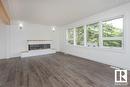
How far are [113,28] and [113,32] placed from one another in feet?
0.58

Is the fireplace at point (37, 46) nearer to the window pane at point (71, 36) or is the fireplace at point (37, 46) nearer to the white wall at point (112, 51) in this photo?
the window pane at point (71, 36)

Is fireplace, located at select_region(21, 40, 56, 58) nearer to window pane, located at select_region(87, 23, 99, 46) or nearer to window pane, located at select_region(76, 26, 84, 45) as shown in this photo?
window pane, located at select_region(76, 26, 84, 45)

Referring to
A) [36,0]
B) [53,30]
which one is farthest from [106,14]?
[53,30]

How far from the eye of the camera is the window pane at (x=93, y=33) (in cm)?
485

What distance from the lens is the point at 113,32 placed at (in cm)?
408

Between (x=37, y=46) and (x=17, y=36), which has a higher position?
(x=17, y=36)

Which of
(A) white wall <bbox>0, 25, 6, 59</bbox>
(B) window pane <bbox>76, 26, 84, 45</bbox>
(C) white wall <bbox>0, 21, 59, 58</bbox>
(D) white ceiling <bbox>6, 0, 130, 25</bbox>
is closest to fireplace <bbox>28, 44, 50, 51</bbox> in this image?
(C) white wall <bbox>0, 21, 59, 58</bbox>

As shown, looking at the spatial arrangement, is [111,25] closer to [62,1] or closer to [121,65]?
[121,65]

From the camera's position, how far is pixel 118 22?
12.7 feet

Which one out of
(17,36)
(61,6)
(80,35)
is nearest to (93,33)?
(80,35)

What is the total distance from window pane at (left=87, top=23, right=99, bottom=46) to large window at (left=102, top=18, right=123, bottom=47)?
0.45 metres

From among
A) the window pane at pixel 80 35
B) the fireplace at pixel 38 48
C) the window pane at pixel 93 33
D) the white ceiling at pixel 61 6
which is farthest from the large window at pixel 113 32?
the fireplace at pixel 38 48

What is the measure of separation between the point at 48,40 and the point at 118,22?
541 centimetres

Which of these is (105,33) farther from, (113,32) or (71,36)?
(71,36)
